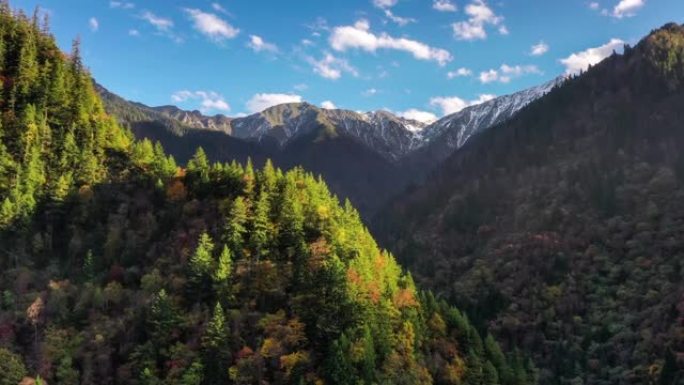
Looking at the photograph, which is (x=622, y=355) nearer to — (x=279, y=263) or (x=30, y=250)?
(x=279, y=263)

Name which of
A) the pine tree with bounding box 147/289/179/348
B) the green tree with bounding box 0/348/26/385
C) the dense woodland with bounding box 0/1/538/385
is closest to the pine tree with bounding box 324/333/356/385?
the dense woodland with bounding box 0/1/538/385

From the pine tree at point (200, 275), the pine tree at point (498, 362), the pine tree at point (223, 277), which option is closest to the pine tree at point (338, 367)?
the pine tree at point (223, 277)

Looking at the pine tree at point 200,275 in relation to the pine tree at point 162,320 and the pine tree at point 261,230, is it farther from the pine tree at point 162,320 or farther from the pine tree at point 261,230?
the pine tree at point 261,230

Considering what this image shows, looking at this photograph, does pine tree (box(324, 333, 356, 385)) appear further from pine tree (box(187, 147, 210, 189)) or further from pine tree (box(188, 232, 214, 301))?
pine tree (box(187, 147, 210, 189))

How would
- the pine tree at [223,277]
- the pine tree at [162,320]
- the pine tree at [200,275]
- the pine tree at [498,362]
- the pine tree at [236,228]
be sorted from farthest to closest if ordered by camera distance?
1. the pine tree at [498,362]
2. the pine tree at [236,228]
3. the pine tree at [200,275]
4. the pine tree at [223,277]
5. the pine tree at [162,320]

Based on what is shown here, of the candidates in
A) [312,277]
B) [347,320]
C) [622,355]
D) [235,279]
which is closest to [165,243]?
[235,279]

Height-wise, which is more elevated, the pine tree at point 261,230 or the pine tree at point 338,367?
the pine tree at point 261,230

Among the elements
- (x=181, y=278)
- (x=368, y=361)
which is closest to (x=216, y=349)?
(x=181, y=278)
